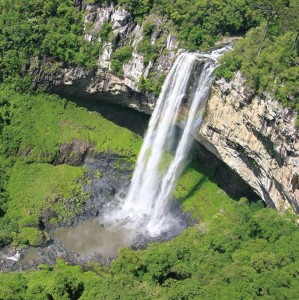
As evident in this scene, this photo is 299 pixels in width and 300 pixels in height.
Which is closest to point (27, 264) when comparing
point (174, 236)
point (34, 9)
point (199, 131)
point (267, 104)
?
point (174, 236)

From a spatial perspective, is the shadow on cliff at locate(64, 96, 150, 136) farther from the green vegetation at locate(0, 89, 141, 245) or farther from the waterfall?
the waterfall

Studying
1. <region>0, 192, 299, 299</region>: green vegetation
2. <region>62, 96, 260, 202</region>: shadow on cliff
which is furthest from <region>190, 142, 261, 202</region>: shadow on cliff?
<region>0, 192, 299, 299</region>: green vegetation

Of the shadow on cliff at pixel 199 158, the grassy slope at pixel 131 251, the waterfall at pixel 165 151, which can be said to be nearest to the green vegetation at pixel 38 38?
the grassy slope at pixel 131 251

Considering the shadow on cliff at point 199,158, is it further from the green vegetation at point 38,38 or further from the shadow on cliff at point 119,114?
the green vegetation at point 38,38

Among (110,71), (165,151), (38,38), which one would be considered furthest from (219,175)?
(38,38)

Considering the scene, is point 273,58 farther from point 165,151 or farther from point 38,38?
point 38,38
